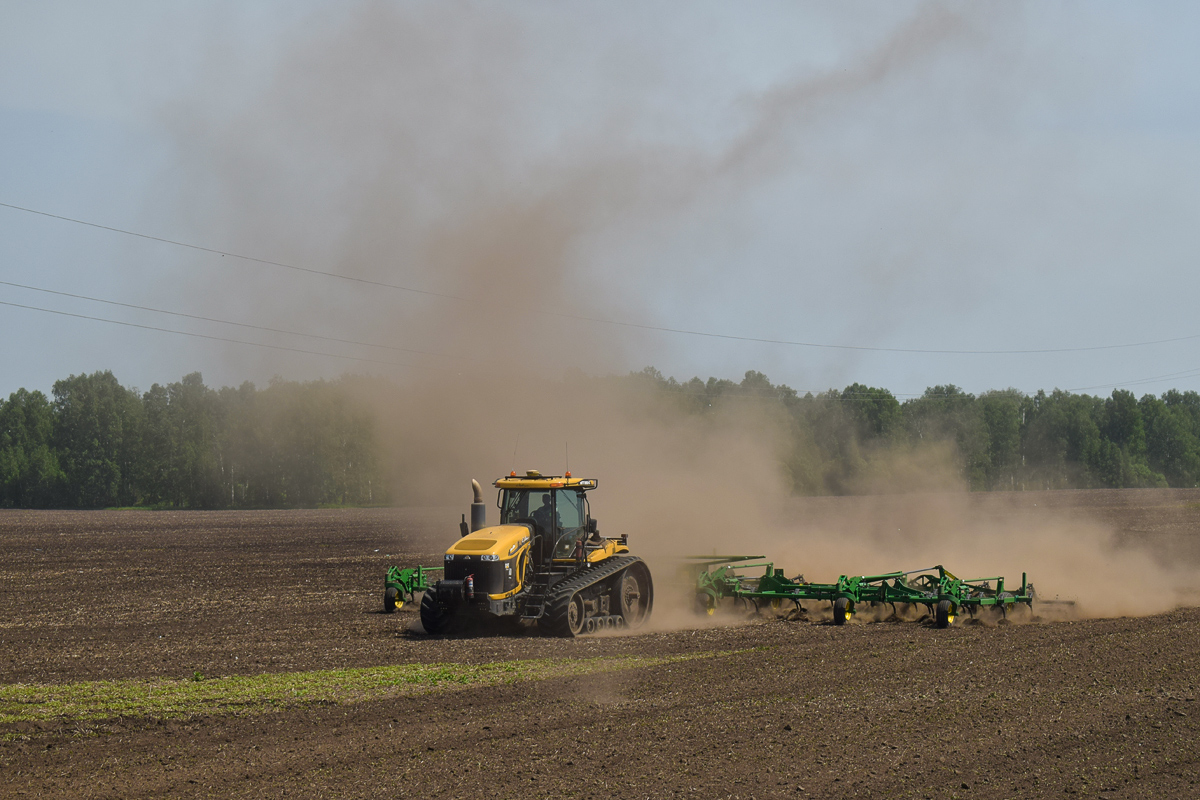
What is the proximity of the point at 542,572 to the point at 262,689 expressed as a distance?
19.4 feet

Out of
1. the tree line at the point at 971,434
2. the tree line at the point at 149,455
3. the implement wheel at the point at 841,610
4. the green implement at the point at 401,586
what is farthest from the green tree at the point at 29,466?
the implement wheel at the point at 841,610

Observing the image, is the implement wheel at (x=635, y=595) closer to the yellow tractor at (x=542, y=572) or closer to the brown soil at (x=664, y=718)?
the yellow tractor at (x=542, y=572)

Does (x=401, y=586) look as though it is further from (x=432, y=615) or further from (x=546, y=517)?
(x=546, y=517)

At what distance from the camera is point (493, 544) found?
16.2 metres

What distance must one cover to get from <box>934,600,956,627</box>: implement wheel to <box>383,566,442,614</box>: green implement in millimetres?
9684

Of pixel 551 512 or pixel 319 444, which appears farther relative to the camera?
pixel 319 444

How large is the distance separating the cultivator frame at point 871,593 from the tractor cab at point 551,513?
3421 mm

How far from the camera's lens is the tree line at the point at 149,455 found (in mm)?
92625

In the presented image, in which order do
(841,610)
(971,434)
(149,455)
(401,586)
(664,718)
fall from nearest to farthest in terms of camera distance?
1. (664,718)
2. (841,610)
3. (401,586)
4. (971,434)
5. (149,455)

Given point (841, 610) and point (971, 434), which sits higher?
point (971, 434)

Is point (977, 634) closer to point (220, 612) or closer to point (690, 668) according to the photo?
point (690, 668)

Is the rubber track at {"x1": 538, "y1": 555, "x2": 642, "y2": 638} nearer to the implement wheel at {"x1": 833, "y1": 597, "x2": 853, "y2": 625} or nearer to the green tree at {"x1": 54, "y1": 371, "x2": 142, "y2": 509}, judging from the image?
the implement wheel at {"x1": 833, "y1": 597, "x2": 853, "y2": 625}

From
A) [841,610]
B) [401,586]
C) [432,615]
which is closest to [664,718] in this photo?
[432,615]

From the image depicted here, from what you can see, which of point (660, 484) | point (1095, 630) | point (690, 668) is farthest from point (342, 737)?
point (660, 484)
